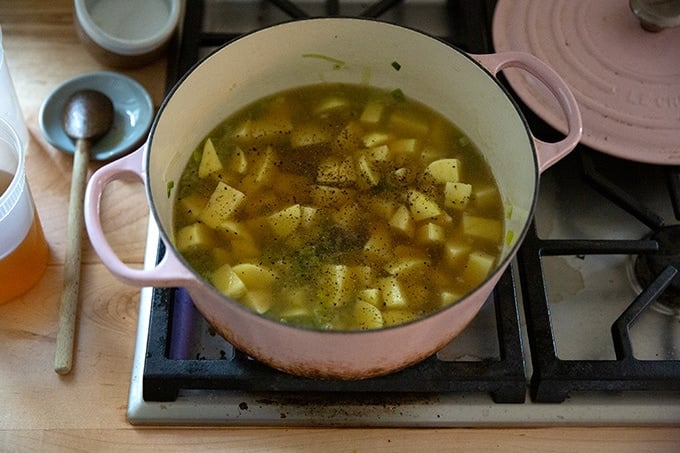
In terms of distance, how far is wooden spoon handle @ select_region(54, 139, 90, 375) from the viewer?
95 cm

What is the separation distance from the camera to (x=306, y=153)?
3.39ft

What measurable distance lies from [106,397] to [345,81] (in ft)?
1.61

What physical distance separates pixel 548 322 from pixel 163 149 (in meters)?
0.48

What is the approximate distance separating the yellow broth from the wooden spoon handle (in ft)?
0.49

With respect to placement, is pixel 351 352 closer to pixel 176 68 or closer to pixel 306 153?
pixel 306 153

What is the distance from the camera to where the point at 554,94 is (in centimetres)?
90

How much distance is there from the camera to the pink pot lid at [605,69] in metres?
1.07

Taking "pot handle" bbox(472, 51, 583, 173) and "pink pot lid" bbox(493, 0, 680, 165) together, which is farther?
"pink pot lid" bbox(493, 0, 680, 165)

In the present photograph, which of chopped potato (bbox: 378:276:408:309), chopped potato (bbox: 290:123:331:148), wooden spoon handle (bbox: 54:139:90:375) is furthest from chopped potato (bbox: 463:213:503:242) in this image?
wooden spoon handle (bbox: 54:139:90:375)

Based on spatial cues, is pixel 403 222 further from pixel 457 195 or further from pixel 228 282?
pixel 228 282

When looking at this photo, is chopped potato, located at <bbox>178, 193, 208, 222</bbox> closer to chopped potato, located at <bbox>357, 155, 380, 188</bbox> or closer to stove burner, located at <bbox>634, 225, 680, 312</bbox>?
chopped potato, located at <bbox>357, 155, 380, 188</bbox>

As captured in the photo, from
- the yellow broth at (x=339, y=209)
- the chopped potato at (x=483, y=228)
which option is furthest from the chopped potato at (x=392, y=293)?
the chopped potato at (x=483, y=228)

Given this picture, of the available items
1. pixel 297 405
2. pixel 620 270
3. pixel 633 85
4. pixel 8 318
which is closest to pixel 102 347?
pixel 8 318

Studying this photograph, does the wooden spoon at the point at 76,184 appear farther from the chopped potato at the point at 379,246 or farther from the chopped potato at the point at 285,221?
the chopped potato at the point at 379,246
